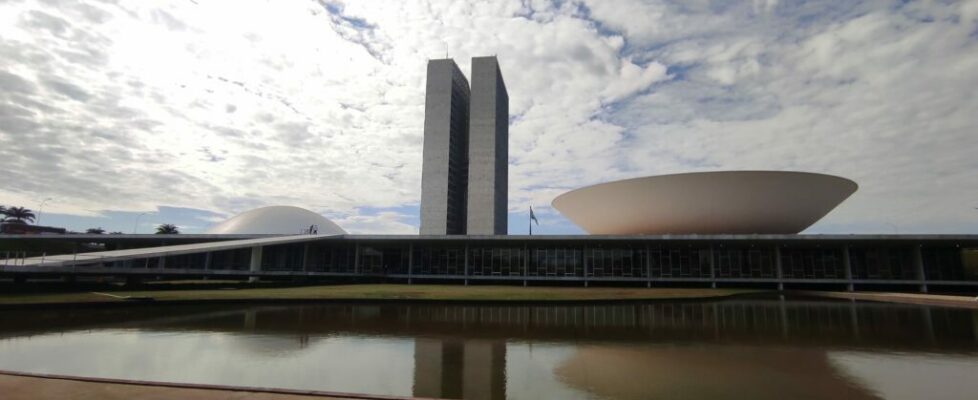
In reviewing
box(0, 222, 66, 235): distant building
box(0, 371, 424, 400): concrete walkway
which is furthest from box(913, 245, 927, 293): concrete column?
box(0, 222, 66, 235): distant building

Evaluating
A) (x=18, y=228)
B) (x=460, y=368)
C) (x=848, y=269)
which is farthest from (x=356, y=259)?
(x=18, y=228)

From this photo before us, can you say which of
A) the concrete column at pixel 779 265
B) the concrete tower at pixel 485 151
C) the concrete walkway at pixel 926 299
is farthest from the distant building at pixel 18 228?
the concrete walkway at pixel 926 299

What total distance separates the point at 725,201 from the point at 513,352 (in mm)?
37313

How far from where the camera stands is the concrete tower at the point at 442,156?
9200 cm

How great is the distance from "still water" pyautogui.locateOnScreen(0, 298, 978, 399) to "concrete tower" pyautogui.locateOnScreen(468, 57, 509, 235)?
74.6m

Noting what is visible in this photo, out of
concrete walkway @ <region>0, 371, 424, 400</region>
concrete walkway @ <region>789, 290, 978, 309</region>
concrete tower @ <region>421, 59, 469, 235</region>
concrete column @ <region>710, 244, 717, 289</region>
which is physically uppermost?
concrete tower @ <region>421, 59, 469, 235</region>

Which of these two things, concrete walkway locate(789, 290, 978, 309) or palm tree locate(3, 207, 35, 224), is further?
palm tree locate(3, 207, 35, 224)

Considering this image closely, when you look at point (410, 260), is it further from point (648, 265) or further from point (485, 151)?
point (485, 151)

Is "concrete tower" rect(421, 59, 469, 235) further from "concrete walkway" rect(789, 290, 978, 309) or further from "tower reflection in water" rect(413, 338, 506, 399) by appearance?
"tower reflection in water" rect(413, 338, 506, 399)

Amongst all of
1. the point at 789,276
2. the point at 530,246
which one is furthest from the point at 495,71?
the point at 789,276

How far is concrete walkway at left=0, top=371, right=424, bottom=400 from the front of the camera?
19.6ft

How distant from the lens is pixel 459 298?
74.8ft

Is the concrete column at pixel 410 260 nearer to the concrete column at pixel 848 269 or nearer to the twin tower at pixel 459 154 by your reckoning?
the concrete column at pixel 848 269

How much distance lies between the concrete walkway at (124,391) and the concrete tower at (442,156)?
8326 centimetres
